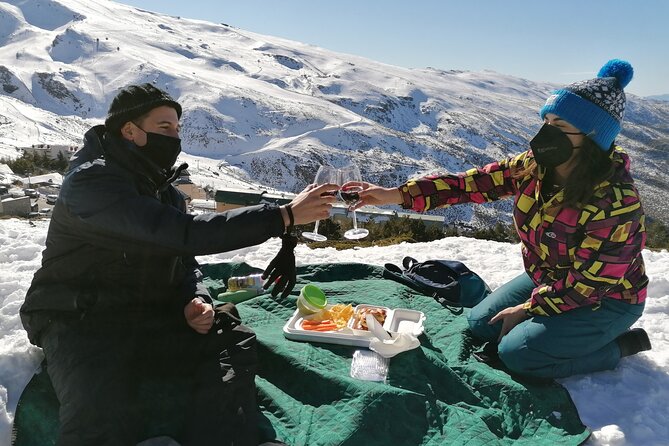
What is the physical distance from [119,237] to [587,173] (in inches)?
146

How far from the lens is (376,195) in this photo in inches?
213

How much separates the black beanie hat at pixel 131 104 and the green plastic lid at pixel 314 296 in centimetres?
249

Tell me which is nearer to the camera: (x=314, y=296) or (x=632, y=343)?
(x=632, y=343)

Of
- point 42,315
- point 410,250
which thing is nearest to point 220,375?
point 42,315

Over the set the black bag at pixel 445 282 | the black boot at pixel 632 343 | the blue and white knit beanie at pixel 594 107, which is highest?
the blue and white knit beanie at pixel 594 107

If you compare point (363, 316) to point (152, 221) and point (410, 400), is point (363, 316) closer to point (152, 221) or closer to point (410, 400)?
point (410, 400)

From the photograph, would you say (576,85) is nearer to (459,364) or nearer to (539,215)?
(539,215)

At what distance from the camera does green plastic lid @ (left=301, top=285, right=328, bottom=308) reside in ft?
17.8

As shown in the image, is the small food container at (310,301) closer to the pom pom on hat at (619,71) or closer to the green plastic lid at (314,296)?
the green plastic lid at (314,296)

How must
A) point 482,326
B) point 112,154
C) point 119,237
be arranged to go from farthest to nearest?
point 482,326
point 112,154
point 119,237

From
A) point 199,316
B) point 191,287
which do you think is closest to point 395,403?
point 199,316

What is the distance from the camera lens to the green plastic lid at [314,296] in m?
5.43

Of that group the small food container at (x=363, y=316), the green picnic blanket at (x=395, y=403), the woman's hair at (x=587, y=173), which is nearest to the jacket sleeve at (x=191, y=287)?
the green picnic blanket at (x=395, y=403)

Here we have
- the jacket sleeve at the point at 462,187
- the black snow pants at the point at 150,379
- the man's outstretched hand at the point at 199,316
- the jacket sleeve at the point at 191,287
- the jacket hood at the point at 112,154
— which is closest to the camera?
the black snow pants at the point at 150,379
